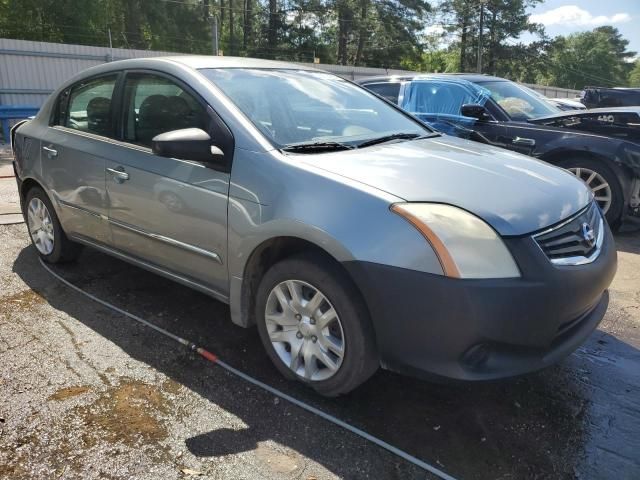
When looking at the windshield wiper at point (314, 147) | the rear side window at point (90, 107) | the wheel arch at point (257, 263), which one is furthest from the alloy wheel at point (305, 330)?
the rear side window at point (90, 107)

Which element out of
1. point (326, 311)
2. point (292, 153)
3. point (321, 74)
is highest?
point (321, 74)

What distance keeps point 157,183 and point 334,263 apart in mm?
1291

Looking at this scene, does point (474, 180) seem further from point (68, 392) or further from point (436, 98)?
point (436, 98)

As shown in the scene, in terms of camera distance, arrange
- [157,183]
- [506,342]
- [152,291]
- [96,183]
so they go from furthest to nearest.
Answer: [152,291] < [96,183] < [157,183] < [506,342]

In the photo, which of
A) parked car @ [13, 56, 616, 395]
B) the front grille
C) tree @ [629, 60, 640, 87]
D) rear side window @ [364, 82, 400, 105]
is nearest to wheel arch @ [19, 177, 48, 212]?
parked car @ [13, 56, 616, 395]

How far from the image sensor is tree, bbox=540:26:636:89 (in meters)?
71.7

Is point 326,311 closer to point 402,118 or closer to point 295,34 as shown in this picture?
point 402,118

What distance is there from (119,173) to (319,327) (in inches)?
68.4

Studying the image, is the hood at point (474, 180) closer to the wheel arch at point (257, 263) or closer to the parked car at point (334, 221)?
the parked car at point (334, 221)

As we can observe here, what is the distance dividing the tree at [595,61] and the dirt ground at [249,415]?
2697 inches

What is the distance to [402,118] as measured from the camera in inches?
148

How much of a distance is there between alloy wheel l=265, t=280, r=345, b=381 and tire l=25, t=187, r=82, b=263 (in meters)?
Result: 2.39

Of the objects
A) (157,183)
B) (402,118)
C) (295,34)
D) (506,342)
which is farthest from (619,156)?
(295,34)

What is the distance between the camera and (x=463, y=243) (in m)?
2.18
